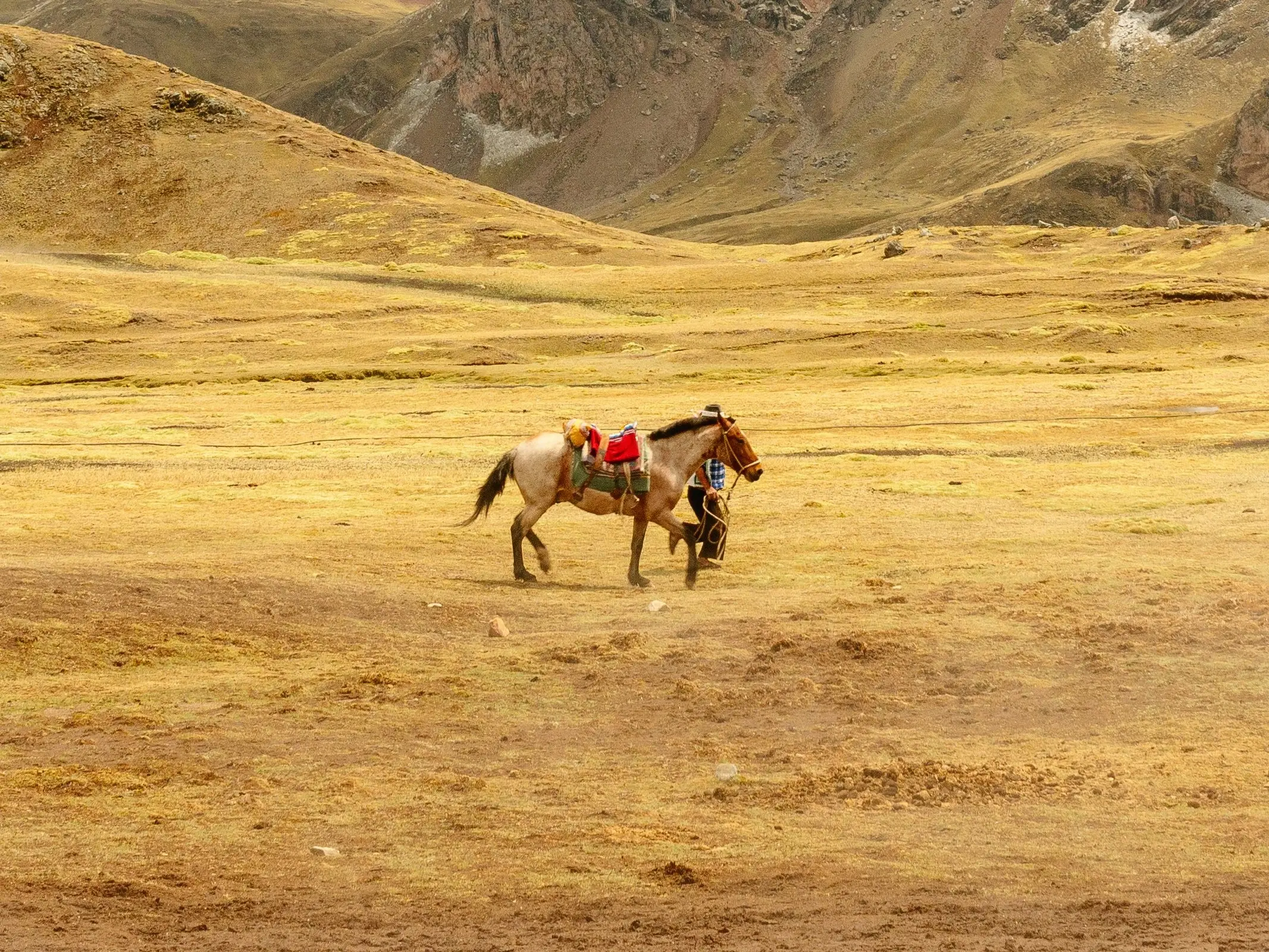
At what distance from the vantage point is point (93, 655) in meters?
16.6

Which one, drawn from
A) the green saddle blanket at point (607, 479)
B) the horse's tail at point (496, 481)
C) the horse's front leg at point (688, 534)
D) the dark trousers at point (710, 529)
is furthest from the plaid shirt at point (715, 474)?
the horse's tail at point (496, 481)

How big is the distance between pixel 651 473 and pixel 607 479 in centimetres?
68

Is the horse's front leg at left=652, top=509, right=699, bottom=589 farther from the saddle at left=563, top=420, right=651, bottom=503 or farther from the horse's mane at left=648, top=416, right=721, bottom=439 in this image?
the horse's mane at left=648, top=416, right=721, bottom=439

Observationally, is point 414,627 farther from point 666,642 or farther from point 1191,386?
point 1191,386

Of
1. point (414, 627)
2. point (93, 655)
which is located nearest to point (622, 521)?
point (414, 627)

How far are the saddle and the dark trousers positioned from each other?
1.88 m

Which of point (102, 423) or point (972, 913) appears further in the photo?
point (102, 423)

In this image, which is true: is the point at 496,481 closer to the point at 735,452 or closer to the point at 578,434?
the point at 578,434

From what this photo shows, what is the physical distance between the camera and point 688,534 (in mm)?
21344

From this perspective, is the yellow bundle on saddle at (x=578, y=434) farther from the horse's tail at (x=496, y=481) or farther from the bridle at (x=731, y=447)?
the bridle at (x=731, y=447)

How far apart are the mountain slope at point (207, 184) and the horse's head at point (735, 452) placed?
102112 mm

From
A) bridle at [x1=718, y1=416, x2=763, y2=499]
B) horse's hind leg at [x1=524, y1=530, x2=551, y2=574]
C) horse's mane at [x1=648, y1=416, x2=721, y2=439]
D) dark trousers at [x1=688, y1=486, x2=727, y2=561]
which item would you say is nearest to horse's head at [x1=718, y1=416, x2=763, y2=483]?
bridle at [x1=718, y1=416, x2=763, y2=499]

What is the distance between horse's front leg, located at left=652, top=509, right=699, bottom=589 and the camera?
21422 millimetres

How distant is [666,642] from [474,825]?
20.2 feet
